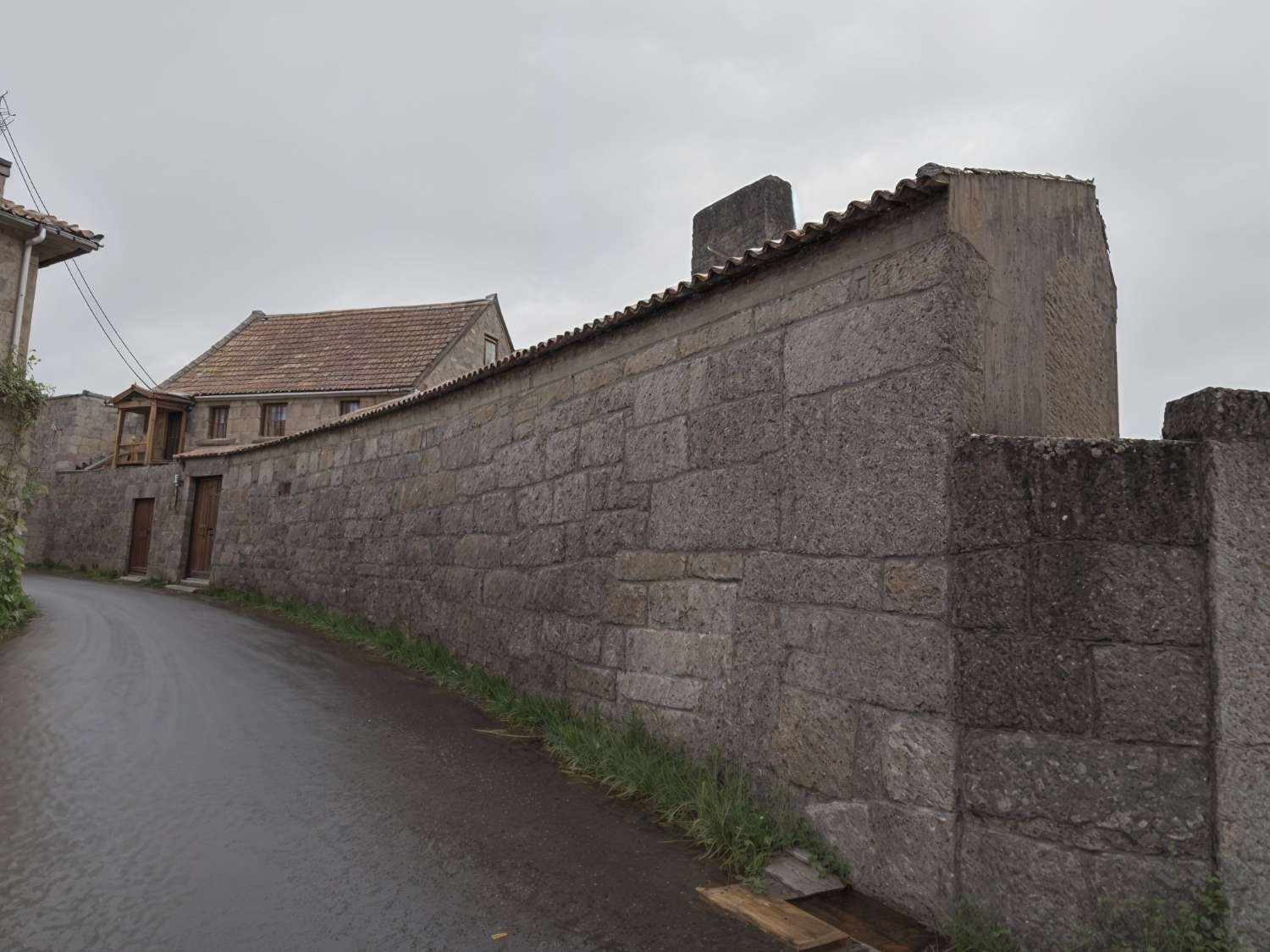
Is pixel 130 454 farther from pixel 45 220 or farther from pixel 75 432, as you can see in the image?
pixel 45 220

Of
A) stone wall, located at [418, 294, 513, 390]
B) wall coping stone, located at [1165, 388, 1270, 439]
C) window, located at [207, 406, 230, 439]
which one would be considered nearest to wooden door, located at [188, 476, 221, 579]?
stone wall, located at [418, 294, 513, 390]

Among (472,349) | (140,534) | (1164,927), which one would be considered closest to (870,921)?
(1164,927)

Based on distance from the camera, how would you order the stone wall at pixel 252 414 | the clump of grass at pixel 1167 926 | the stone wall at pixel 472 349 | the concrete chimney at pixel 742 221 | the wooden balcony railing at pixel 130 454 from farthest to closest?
the wooden balcony railing at pixel 130 454 < the stone wall at pixel 472 349 < the stone wall at pixel 252 414 < the concrete chimney at pixel 742 221 < the clump of grass at pixel 1167 926

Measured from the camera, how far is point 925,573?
3219 millimetres

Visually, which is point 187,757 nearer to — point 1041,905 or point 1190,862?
point 1041,905

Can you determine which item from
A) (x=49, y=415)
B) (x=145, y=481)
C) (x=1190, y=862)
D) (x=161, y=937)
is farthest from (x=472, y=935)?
(x=49, y=415)

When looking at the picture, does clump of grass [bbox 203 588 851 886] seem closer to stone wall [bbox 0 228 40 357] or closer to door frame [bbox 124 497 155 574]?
stone wall [bbox 0 228 40 357]

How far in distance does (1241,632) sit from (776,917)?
190cm

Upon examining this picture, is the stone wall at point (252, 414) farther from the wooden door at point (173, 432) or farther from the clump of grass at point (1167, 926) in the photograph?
the clump of grass at point (1167, 926)

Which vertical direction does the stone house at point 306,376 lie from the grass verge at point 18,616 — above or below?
above

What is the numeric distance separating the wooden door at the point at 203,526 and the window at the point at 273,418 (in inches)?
251

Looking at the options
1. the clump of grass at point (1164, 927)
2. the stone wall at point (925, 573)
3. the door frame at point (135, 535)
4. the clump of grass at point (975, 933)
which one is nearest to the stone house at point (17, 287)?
the stone wall at point (925, 573)

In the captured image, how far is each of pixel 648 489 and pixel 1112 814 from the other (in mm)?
2868

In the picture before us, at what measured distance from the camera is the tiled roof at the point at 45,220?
8711mm
